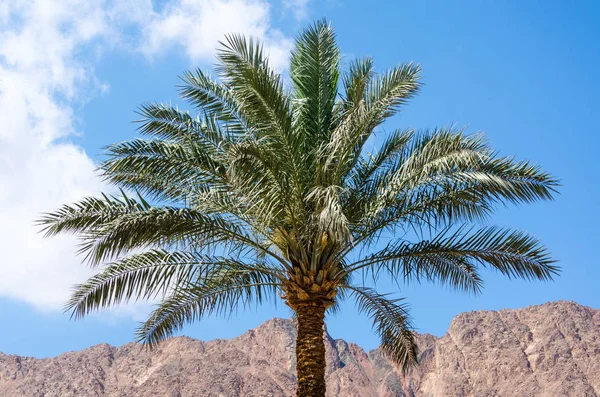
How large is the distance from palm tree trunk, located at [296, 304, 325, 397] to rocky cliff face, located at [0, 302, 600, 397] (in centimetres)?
7306

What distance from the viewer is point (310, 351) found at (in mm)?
11352

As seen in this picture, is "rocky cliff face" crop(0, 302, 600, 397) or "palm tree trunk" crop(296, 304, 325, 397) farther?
"rocky cliff face" crop(0, 302, 600, 397)

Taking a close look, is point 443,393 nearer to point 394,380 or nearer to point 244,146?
point 394,380

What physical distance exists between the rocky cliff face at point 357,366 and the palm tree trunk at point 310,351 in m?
73.1

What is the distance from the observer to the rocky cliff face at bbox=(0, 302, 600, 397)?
84.7 m

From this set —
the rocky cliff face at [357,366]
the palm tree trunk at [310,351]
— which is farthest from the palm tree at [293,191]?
the rocky cliff face at [357,366]

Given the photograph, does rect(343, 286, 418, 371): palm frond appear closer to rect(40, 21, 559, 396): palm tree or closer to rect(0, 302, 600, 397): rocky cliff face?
rect(40, 21, 559, 396): palm tree

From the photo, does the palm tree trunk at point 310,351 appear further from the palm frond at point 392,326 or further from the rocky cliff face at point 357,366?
the rocky cliff face at point 357,366

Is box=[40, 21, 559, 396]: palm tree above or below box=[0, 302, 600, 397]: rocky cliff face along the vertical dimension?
below

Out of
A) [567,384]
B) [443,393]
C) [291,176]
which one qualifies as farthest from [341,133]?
[443,393]

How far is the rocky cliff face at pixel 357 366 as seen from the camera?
84.7 meters

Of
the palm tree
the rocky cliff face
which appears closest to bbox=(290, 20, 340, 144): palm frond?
the palm tree

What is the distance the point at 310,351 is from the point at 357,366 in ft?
301

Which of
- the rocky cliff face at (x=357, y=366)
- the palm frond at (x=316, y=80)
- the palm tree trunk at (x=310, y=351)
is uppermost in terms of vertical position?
the rocky cliff face at (x=357, y=366)
